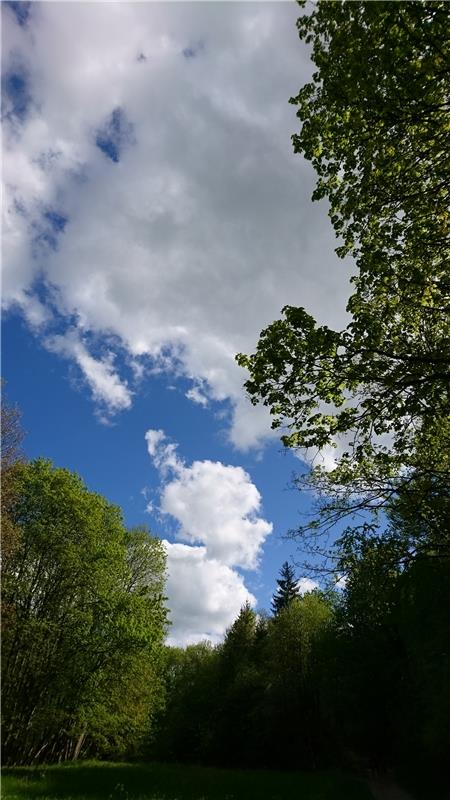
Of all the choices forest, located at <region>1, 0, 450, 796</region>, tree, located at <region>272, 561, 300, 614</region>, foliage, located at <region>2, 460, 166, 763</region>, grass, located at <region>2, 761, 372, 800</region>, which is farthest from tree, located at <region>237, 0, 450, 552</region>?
tree, located at <region>272, 561, 300, 614</region>

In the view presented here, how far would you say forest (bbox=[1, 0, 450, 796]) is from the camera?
838cm

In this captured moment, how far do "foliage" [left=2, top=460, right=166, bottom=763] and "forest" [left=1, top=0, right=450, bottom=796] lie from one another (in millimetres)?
103

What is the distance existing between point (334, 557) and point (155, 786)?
52.5 ft

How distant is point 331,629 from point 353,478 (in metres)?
35.5

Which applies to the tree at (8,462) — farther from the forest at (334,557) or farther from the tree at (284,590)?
the tree at (284,590)

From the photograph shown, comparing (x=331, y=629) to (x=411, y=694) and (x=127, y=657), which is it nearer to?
(x=411, y=694)

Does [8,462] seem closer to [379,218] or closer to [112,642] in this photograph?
[112,642]

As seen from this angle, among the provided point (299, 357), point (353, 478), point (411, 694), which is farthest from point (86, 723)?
point (299, 357)

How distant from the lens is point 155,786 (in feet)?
66.5

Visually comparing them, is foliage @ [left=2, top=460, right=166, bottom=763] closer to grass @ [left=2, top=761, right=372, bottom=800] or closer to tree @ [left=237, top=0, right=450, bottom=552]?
grass @ [left=2, top=761, right=372, bottom=800]

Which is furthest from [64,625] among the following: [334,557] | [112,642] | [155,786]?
[334,557]

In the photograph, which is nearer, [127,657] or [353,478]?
[353,478]

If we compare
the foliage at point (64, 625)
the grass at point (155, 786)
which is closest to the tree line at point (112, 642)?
the foliage at point (64, 625)

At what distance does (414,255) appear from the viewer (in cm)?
921
